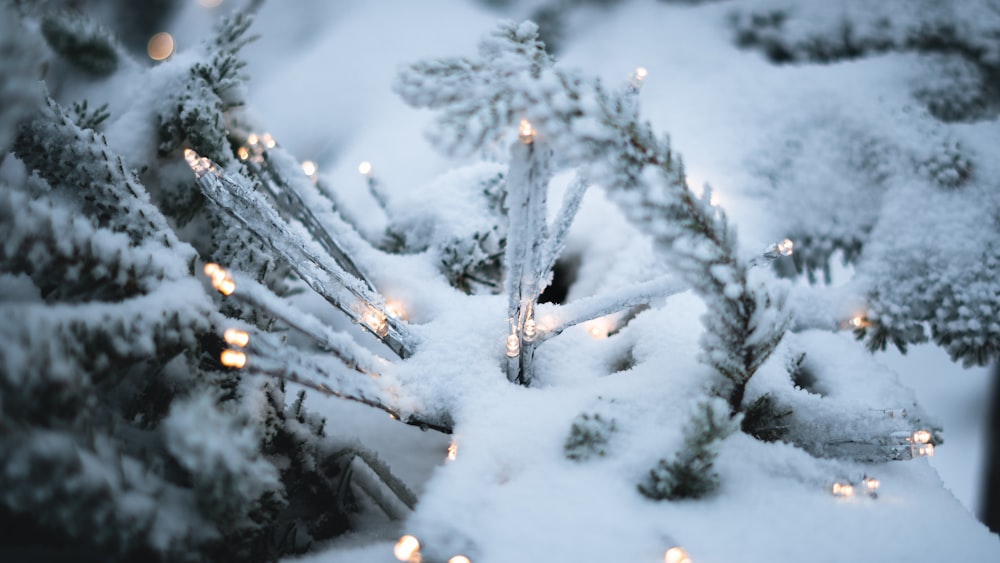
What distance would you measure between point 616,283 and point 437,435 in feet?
1.48

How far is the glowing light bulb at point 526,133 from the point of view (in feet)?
1.64

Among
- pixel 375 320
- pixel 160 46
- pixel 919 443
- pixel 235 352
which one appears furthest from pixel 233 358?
pixel 160 46

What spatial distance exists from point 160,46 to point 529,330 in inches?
57.0

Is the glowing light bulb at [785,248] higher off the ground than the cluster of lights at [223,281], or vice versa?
the cluster of lights at [223,281]

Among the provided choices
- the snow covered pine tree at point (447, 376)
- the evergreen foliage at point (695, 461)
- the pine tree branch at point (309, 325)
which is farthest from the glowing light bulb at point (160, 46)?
the evergreen foliage at point (695, 461)

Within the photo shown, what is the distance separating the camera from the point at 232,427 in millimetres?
504

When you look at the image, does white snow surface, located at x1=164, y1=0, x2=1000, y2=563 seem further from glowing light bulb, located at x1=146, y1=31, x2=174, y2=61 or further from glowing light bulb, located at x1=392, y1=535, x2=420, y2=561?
glowing light bulb, located at x1=146, y1=31, x2=174, y2=61

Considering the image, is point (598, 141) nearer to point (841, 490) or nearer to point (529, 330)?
point (529, 330)

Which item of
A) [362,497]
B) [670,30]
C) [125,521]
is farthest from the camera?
[670,30]

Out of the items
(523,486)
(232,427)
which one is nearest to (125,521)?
(232,427)

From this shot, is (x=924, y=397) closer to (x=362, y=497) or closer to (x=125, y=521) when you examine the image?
(x=362, y=497)

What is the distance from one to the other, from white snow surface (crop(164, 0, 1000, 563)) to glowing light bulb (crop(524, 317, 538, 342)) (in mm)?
73

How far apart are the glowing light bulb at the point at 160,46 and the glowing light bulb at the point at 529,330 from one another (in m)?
1.37

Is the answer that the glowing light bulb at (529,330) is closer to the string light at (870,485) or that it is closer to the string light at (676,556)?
the string light at (676,556)
